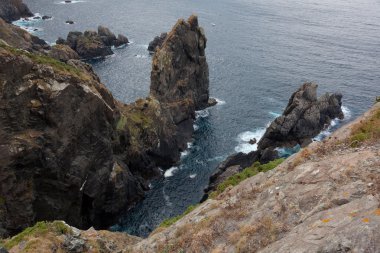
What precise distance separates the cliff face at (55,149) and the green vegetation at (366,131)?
42185 mm

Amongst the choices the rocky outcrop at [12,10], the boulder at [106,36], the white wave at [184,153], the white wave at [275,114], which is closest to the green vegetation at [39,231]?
the white wave at [184,153]

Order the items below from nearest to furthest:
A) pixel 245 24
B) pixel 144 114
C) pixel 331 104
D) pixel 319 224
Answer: pixel 319 224, pixel 144 114, pixel 331 104, pixel 245 24

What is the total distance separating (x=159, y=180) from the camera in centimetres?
7988

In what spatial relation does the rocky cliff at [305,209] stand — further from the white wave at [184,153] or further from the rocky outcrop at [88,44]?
the rocky outcrop at [88,44]

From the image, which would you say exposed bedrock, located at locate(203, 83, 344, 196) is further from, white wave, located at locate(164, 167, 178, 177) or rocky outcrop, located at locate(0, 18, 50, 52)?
rocky outcrop, located at locate(0, 18, 50, 52)

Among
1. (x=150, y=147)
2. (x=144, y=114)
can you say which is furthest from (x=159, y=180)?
(x=144, y=114)

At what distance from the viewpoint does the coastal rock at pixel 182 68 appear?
102 metres

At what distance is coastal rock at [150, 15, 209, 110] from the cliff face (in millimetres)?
31073

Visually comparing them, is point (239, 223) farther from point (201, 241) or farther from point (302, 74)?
point (302, 74)

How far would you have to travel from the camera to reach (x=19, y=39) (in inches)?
4806

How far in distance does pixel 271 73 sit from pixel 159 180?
73041mm

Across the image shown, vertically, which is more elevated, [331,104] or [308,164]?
[308,164]

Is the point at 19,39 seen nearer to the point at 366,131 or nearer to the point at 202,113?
the point at 202,113

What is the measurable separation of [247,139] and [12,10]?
140m
